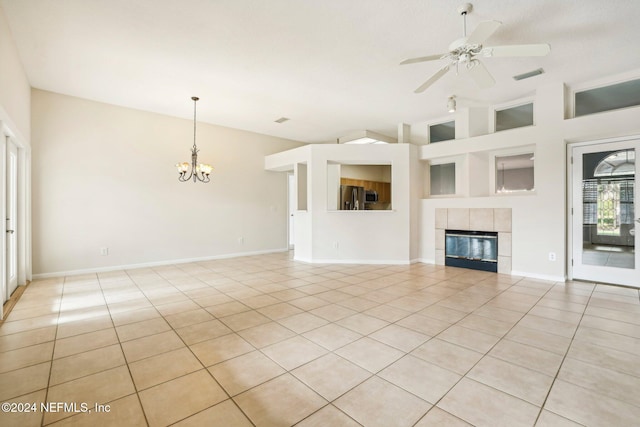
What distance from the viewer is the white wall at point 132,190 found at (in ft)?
15.5

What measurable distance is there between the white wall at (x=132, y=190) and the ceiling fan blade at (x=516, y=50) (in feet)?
17.9

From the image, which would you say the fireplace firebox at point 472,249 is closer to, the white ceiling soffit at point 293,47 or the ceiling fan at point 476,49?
the white ceiling soffit at point 293,47

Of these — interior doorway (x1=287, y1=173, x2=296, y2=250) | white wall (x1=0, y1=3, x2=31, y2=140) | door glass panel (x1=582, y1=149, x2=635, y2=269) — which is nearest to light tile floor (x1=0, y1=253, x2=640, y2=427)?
door glass panel (x1=582, y1=149, x2=635, y2=269)

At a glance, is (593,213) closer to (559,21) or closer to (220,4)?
(559,21)

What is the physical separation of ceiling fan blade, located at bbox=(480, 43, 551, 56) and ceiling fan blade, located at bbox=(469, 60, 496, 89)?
0.12 meters

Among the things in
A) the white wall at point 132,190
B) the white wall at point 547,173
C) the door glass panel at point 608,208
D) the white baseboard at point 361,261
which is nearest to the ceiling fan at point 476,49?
the white wall at point 547,173

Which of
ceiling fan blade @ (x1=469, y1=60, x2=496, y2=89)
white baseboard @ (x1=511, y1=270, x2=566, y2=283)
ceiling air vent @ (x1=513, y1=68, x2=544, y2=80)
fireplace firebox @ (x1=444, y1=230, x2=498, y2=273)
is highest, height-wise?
ceiling air vent @ (x1=513, y1=68, x2=544, y2=80)

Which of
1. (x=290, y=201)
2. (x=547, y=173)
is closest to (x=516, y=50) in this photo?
(x=547, y=173)

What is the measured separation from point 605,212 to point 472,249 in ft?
6.27

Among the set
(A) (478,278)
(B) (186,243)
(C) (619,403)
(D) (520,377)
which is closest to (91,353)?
(D) (520,377)

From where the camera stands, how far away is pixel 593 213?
4.30 meters

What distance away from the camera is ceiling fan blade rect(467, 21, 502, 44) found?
227 cm

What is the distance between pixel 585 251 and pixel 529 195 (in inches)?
44.2

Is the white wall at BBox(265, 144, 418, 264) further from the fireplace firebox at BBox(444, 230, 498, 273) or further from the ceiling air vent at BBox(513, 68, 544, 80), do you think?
the ceiling air vent at BBox(513, 68, 544, 80)
